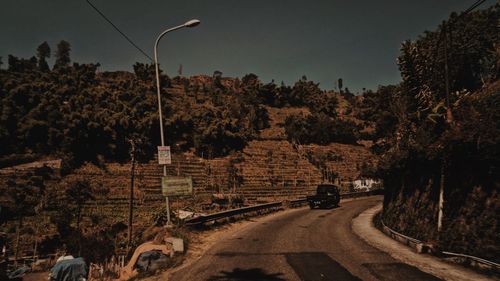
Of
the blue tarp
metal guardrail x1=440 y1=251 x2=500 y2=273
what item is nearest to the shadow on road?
the blue tarp

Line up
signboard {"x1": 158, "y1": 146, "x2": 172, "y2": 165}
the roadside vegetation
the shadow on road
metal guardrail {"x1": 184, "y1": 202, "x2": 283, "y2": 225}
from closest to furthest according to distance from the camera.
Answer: the shadow on road → the roadside vegetation → signboard {"x1": 158, "y1": 146, "x2": 172, "y2": 165} → metal guardrail {"x1": 184, "y1": 202, "x2": 283, "y2": 225}

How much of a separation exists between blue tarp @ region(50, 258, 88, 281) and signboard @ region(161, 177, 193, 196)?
4.01 m

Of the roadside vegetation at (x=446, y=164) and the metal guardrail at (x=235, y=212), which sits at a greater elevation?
the roadside vegetation at (x=446, y=164)

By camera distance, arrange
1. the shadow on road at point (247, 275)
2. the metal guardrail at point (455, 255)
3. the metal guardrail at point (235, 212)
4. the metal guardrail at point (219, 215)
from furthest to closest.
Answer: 1. the metal guardrail at point (235, 212)
2. the metal guardrail at point (219, 215)
3. the metal guardrail at point (455, 255)
4. the shadow on road at point (247, 275)

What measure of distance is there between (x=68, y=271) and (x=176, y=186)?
4864mm

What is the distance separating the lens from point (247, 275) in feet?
28.8

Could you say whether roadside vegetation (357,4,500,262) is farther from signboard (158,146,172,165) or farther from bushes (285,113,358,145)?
bushes (285,113,358,145)

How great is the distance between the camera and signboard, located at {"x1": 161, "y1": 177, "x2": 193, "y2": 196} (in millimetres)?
12922

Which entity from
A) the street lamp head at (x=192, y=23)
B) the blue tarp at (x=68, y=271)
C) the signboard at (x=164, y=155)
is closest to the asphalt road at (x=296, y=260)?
the blue tarp at (x=68, y=271)

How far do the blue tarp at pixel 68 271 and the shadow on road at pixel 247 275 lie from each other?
390cm

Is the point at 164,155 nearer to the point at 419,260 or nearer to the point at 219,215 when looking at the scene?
the point at 219,215

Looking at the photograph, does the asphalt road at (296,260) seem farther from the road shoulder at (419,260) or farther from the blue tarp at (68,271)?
the blue tarp at (68,271)

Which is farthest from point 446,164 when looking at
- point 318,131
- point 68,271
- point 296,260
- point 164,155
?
point 318,131

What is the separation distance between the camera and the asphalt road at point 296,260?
871 cm
